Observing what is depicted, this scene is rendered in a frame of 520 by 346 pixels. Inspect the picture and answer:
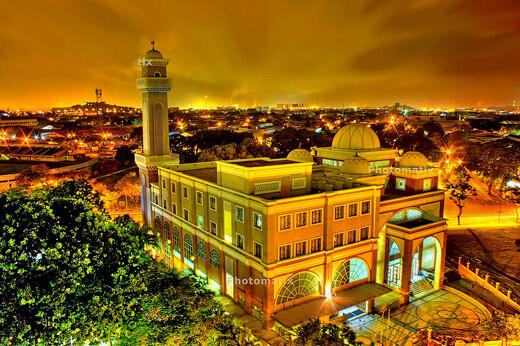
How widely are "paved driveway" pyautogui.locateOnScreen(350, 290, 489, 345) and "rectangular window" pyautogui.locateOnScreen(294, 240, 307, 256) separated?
6421 mm

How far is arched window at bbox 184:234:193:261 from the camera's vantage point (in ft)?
113

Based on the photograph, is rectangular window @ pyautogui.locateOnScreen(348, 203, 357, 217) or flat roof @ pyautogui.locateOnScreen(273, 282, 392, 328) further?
rectangular window @ pyautogui.locateOnScreen(348, 203, 357, 217)

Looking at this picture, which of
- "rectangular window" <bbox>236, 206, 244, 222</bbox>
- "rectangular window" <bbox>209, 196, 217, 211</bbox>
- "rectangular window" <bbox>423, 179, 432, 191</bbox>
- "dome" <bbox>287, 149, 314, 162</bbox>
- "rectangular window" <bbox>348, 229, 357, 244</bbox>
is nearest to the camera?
"rectangular window" <bbox>236, 206, 244, 222</bbox>

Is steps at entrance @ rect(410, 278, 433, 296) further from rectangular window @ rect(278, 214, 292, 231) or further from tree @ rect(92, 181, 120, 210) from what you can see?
tree @ rect(92, 181, 120, 210)

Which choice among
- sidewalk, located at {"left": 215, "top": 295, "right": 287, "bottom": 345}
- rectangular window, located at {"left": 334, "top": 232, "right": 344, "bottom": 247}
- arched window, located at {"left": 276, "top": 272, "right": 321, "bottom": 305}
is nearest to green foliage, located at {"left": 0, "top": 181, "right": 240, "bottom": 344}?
sidewalk, located at {"left": 215, "top": 295, "right": 287, "bottom": 345}

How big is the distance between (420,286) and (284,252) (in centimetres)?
1370

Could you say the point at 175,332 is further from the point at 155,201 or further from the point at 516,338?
the point at 155,201

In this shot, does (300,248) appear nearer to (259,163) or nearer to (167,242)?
(259,163)

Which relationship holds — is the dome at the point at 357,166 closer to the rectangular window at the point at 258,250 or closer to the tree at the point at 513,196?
the rectangular window at the point at 258,250

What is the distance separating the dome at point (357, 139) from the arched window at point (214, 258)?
1996 cm

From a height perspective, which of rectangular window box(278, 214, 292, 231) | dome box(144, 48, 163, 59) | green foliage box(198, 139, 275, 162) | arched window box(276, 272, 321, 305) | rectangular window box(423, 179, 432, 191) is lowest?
arched window box(276, 272, 321, 305)

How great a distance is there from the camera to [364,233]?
29.6 meters

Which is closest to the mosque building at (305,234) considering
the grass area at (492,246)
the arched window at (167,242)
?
the arched window at (167,242)

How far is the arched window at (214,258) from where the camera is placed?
30688 mm
